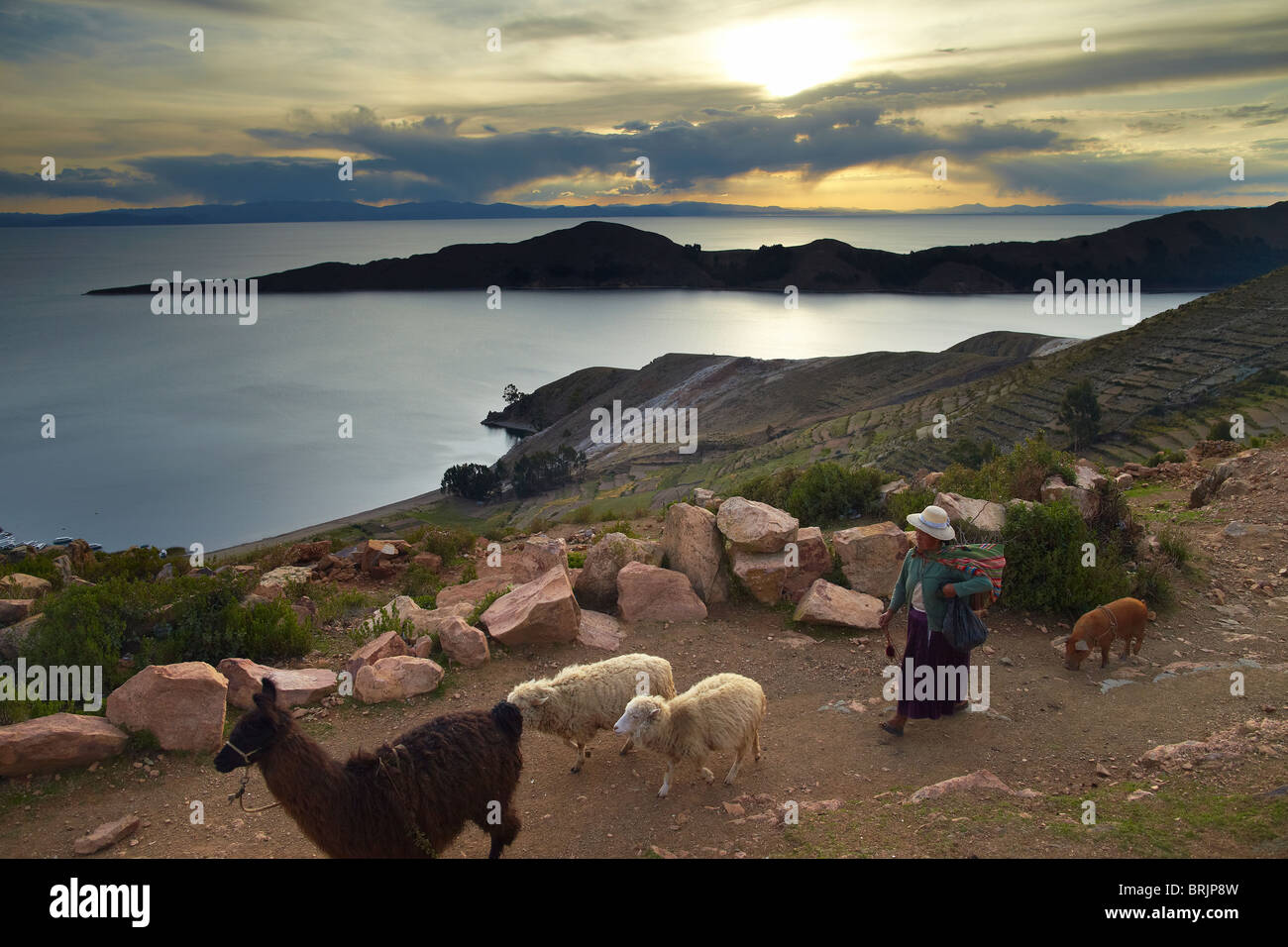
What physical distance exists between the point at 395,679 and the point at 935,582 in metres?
5.42

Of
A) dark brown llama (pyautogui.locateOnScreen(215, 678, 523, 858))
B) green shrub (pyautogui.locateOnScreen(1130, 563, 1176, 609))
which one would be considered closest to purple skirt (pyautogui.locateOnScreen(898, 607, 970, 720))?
dark brown llama (pyautogui.locateOnScreen(215, 678, 523, 858))

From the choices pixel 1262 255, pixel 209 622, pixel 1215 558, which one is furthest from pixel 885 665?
pixel 1262 255

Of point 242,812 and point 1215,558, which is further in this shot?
point 1215,558

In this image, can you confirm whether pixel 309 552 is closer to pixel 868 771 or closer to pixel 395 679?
pixel 395 679

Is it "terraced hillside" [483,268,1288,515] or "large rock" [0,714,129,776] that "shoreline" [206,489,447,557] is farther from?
"large rock" [0,714,129,776]

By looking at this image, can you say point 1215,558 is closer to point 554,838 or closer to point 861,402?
point 554,838

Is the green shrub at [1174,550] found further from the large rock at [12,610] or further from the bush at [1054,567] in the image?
the large rock at [12,610]

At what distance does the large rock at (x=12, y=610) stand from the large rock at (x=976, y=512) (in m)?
11.8

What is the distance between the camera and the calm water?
52.7 meters

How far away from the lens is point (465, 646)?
28.0ft

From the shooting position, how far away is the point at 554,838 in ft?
18.6

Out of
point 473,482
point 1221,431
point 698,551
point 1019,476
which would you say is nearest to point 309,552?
point 698,551

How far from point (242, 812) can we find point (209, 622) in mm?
3459

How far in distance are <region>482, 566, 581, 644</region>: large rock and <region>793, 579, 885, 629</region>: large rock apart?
2.86 m
